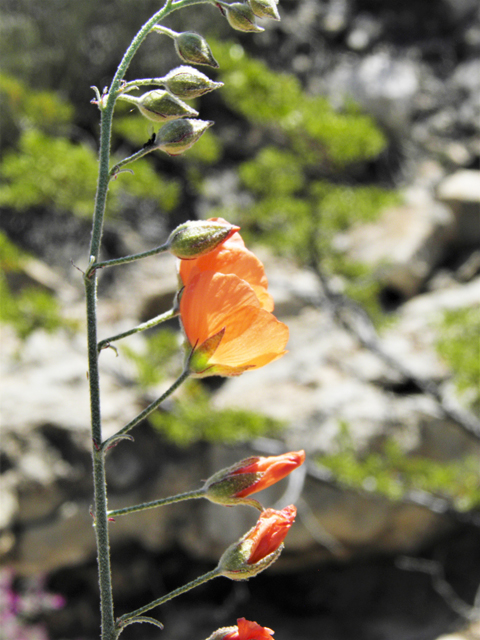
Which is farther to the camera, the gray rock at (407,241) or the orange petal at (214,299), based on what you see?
the gray rock at (407,241)

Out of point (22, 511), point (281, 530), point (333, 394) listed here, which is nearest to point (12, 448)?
point (22, 511)

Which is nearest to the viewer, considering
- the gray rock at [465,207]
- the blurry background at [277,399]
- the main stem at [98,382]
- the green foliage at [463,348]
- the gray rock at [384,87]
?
the main stem at [98,382]

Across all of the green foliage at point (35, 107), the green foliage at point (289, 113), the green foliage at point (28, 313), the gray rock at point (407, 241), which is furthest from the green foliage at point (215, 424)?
the green foliage at point (35, 107)

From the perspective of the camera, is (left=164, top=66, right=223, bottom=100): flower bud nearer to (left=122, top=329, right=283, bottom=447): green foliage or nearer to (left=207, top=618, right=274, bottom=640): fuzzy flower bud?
(left=207, top=618, right=274, bottom=640): fuzzy flower bud

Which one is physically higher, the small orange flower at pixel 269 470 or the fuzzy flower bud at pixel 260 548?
the small orange flower at pixel 269 470

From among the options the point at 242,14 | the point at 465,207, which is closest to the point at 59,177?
the point at 242,14

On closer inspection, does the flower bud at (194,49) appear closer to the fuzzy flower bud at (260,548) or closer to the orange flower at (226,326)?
the orange flower at (226,326)

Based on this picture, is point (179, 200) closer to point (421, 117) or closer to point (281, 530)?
point (421, 117)

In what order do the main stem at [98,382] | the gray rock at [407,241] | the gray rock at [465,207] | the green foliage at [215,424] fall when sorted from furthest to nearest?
A: 1. the gray rock at [465,207]
2. the gray rock at [407,241]
3. the green foliage at [215,424]
4. the main stem at [98,382]
